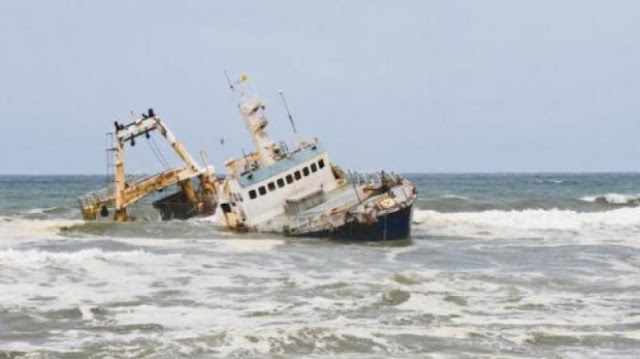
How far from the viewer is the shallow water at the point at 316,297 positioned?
1384 cm

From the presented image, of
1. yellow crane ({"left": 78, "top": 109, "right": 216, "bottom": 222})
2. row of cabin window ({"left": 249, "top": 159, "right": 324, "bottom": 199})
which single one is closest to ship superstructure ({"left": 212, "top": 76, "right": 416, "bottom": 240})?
row of cabin window ({"left": 249, "top": 159, "right": 324, "bottom": 199})

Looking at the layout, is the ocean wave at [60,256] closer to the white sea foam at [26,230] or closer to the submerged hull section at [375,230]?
the white sea foam at [26,230]

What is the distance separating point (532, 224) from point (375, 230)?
15885 millimetres

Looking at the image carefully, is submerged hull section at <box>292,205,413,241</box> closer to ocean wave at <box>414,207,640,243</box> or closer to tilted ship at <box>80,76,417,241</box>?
tilted ship at <box>80,76,417,241</box>

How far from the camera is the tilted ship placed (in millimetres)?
29578

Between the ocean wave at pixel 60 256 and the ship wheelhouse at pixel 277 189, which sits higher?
the ship wheelhouse at pixel 277 189

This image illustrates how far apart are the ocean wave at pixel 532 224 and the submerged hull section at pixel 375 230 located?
6745mm

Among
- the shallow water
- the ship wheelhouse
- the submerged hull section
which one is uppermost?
the ship wheelhouse

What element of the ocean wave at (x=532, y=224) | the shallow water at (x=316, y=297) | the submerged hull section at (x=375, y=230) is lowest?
the shallow water at (x=316, y=297)

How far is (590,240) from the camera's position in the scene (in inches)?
1308

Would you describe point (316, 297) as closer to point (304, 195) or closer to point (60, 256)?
point (60, 256)

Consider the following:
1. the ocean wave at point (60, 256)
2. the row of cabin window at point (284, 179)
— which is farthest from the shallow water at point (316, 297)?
the row of cabin window at point (284, 179)

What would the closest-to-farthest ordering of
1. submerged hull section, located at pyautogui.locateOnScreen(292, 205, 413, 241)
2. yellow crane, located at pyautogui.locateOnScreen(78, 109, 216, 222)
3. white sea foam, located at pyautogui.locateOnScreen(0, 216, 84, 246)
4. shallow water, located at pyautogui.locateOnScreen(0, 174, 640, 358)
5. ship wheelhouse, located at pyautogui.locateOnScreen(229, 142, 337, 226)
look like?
shallow water, located at pyautogui.locateOnScreen(0, 174, 640, 358)
submerged hull section, located at pyautogui.locateOnScreen(292, 205, 413, 241)
ship wheelhouse, located at pyautogui.locateOnScreen(229, 142, 337, 226)
white sea foam, located at pyautogui.locateOnScreen(0, 216, 84, 246)
yellow crane, located at pyautogui.locateOnScreen(78, 109, 216, 222)

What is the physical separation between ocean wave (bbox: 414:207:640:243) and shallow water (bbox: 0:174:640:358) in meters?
3.41
